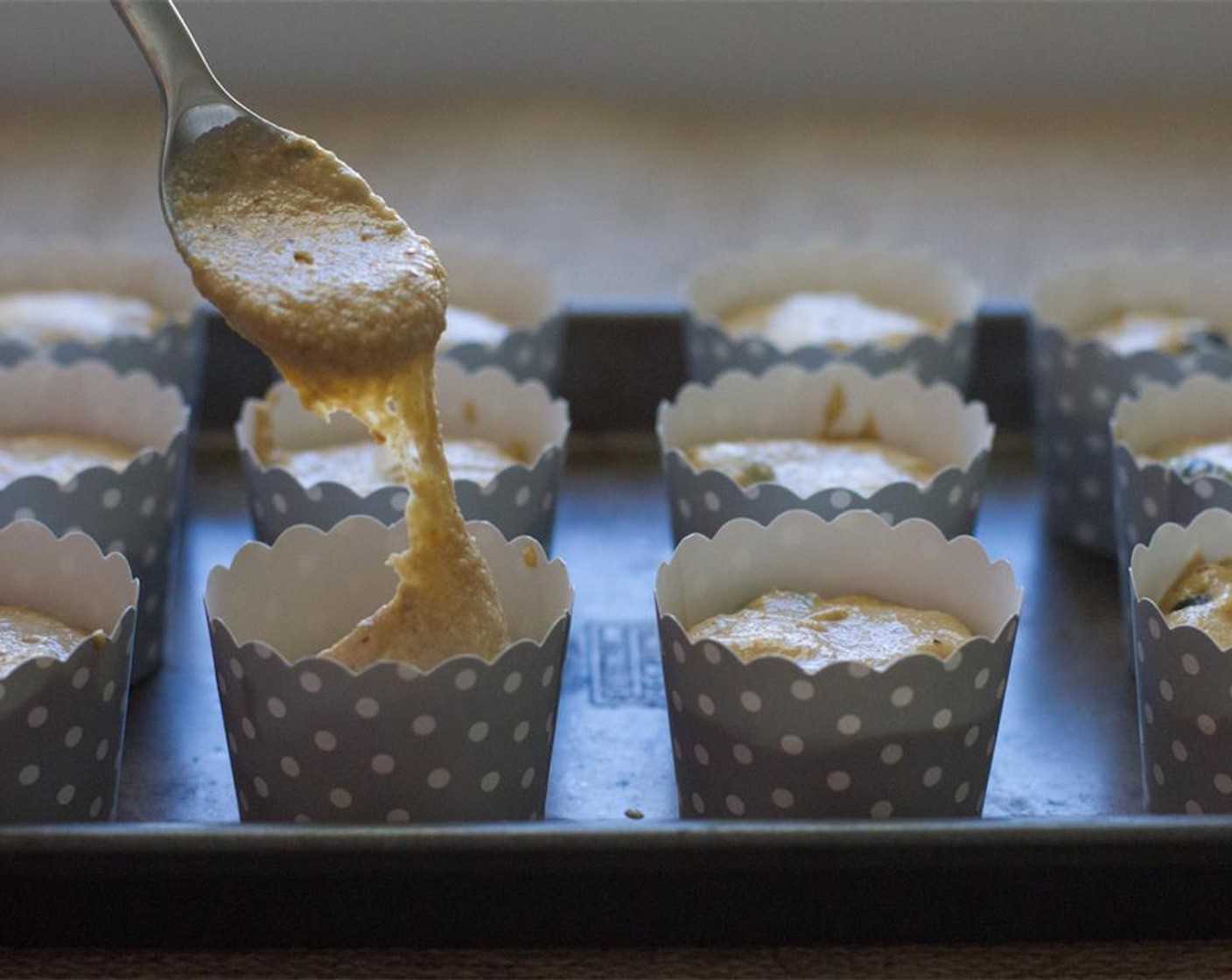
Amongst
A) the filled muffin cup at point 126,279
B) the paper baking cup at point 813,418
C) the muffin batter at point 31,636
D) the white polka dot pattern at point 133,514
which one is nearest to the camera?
the muffin batter at point 31,636

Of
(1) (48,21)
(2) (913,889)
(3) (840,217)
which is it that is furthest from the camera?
(1) (48,21)

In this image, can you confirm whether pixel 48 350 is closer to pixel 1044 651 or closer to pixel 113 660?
pixel 113 660

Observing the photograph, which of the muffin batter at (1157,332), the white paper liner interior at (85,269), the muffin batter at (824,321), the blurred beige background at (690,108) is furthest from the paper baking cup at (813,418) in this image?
the blurred beige background at (690,108)

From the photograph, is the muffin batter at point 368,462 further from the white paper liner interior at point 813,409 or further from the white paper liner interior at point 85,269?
the white paper liner interior at point 85,269

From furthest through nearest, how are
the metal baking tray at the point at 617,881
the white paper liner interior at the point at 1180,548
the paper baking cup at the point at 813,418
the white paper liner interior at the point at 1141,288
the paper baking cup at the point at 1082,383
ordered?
1. the white paper liner interior at the point at 1141,288
2. the paper baking cup at the point at 1082,383
3. the paper baking cup at the point at 813,418
4. the white paper liner interior at the point at 1180,548
5. the metal baking tray at the point at 617,881

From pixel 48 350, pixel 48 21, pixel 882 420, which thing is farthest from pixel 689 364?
pixel 48 21

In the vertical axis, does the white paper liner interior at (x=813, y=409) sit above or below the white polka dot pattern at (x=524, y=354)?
below

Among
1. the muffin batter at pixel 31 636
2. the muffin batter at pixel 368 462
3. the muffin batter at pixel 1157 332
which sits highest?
the muffin batter at pixel 1157 332
